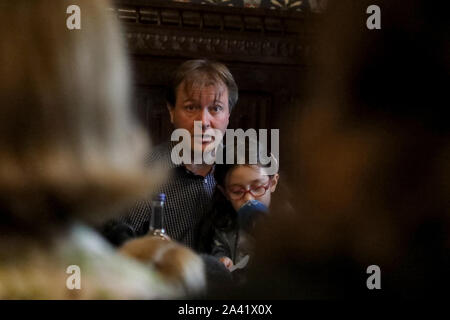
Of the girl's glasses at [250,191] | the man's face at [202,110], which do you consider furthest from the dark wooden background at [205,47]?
the girl's glasses at [250,191]

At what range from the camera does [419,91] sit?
32cm

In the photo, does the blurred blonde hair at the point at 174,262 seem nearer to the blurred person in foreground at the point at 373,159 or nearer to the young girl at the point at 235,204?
the blurred person in foreground at the point at 373,159

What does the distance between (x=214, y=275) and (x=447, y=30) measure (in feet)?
0.71

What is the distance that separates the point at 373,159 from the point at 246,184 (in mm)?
560

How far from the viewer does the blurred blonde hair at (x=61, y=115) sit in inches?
12.2

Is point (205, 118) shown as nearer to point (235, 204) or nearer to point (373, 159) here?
point (235, 204)

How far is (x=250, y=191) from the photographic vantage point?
0.86 meters

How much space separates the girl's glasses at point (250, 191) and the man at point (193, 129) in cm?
6

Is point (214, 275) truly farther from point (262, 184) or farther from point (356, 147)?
point (262, 184)

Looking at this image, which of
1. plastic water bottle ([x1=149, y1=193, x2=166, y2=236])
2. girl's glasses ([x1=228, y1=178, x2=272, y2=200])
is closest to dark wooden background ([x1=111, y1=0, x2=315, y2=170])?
girl's glasses ([x1=228, y1=178, x2=272, y2=200])

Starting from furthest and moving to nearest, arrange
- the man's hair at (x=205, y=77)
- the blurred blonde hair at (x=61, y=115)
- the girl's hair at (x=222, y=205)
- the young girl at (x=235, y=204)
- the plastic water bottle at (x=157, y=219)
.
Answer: the man's hair at (x=205, y=77) → the girl's hair at (x=222, y=205) → the young girl at (x=235, y=204) → the plastic water bottle at (x=157, y=219) → the blurred blonde hair at (x=61, y=115)

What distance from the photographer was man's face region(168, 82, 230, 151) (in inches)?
34.2

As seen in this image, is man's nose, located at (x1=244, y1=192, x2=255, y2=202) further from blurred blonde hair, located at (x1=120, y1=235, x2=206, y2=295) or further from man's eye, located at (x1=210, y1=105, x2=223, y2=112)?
blurred blonde hair, located at (x1=120, y1=235, x2=206, y2=295)
